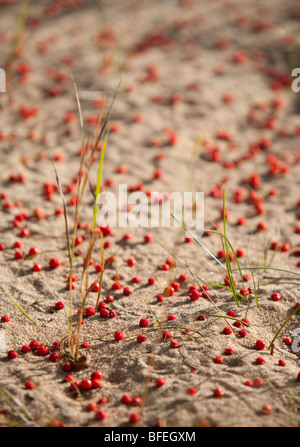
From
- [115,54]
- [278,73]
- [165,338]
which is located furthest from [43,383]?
[278,73]

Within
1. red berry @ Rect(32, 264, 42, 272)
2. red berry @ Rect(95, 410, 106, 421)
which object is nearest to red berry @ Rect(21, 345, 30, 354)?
red berry @ Rect(95, 410, 106, 421)

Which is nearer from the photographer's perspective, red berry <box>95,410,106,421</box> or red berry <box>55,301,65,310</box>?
red berry <box>95,410,106,421</box>

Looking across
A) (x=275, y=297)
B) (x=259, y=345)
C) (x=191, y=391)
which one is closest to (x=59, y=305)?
(x=191, y=391)

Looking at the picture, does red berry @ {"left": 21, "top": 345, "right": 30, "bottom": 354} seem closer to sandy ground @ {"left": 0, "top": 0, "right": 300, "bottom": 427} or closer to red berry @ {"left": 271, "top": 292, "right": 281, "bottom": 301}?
sandy ground @ {"left": 0, "top": 0, "right": 300, "bottom": 427}

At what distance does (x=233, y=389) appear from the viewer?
2547 mm

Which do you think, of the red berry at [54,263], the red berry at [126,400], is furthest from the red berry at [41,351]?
the red berry at [54,263]

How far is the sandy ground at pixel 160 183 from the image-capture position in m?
2.58

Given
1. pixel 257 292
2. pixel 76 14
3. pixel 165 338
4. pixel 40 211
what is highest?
pixel 76 14

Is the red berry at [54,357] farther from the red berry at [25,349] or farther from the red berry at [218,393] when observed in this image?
the red berry at [218,393]

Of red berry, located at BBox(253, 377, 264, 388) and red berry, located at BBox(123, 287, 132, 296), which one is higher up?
red berry, located at BBox(123, 287, 132, 296)

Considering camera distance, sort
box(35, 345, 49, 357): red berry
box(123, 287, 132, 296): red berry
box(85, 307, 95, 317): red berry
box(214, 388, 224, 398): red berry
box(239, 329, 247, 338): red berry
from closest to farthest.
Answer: box(214, 388, 224, 398): red berry
box(35, 345, 49, 357): red berry
box(239, 329, 247, 338): red berry
box(85, 307, 95, 317): red berry
box(123, 287, 132, 296): red berry

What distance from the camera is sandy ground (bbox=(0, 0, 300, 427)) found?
2.58 m

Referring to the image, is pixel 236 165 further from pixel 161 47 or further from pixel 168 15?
pixel 168 15

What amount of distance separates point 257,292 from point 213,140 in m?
2.88
